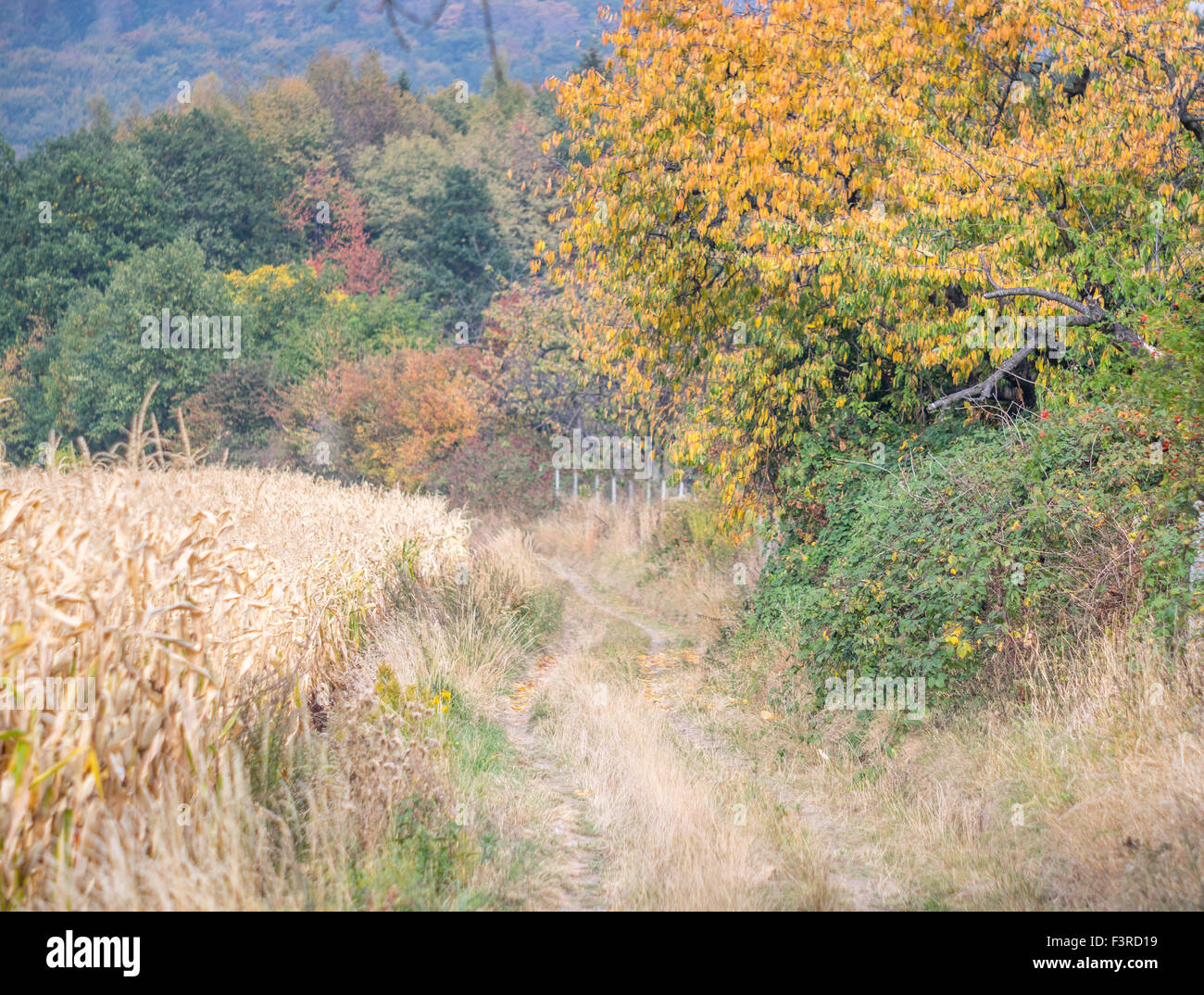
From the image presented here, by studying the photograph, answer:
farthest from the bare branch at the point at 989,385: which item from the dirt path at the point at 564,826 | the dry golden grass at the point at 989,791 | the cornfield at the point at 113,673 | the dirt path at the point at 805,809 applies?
the cornfield at the point at 113,673

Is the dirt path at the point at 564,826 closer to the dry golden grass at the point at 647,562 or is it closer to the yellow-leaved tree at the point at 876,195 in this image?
the yellow-leaved tree at the point at 876,195

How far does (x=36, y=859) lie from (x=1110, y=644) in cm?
571

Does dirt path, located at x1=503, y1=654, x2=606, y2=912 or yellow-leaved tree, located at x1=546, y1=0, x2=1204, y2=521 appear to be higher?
yellow-leaved tree, located at x1=546, y1=0, x2=1204, y2=521

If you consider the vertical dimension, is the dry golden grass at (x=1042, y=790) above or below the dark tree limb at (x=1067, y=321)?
below

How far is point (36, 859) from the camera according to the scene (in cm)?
337

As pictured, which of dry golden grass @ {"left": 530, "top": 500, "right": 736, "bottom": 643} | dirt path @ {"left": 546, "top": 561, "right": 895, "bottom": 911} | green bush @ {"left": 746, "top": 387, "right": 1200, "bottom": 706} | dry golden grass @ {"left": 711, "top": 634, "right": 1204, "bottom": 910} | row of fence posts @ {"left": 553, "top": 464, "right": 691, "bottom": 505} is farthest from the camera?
row of fence posts @ {"left": 553, "top": 464, "right": 691, "bottom": 505}

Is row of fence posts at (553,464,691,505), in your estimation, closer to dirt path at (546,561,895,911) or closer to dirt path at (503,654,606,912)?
dirt path at (546,561,895,911)

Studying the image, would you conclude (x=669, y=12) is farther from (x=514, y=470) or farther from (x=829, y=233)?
(x=514, y=470)

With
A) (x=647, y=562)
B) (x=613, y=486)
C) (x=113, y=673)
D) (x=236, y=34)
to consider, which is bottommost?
(x=113, y=673)

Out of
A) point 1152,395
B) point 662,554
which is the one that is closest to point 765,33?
point 1152,395

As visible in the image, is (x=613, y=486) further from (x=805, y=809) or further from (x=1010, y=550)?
(x=805, y=809)

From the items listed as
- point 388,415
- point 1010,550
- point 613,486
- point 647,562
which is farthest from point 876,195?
point 388,415

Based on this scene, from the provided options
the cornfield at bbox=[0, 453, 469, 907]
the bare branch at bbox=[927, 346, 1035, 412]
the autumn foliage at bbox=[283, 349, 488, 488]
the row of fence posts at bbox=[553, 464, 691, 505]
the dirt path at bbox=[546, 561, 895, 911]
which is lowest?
the dirt path at bbox=[546, 561, 895, 911]

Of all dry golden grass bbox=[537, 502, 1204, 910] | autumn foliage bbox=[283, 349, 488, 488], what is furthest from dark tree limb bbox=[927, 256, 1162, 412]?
autumn foliage bbox=[283, 349, 488, 488]
